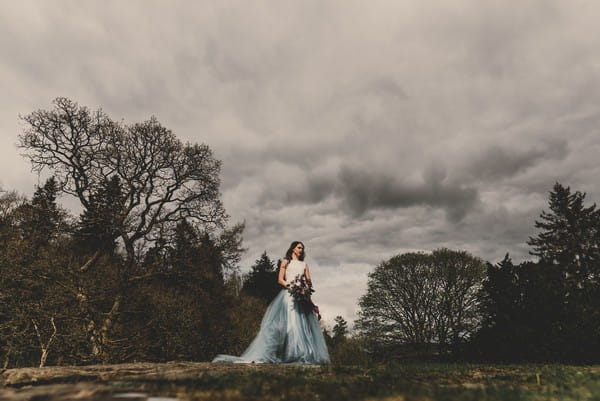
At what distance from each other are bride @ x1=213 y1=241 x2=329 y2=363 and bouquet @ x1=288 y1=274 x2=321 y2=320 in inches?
3.0

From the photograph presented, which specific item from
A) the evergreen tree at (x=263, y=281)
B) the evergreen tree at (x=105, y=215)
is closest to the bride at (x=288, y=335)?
the evergreen tree at (x=105, y=215)

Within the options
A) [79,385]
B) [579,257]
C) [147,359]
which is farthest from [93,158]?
[579,257]

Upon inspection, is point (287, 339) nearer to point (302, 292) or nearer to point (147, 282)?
point (302, 292)

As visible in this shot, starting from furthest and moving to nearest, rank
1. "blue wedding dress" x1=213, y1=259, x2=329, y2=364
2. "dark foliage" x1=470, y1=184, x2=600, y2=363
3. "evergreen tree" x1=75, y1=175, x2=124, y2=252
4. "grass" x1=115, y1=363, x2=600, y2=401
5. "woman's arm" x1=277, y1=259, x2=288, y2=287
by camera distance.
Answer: "evergreen tree" x1=75, y1=175, x2=124, y2=252 < "dark foliage" x1=470, y1=184, x2=600, y2=363 < "woman's arm" x1=277, y1=259, x2=288, y2=287 < "blue wedding dress" x1=213, y1=259, x2=329, y2=364 < "grass" x1=115, y1=363, x2=600, y2=401

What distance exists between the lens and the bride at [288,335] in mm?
8633

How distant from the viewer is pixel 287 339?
9000 mm

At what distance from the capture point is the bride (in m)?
8.63

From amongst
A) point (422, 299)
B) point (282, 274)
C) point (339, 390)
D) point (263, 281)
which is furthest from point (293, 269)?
point (263, 281)

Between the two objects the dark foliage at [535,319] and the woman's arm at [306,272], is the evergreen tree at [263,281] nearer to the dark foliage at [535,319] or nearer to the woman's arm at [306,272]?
the dark foliage at [535,319]

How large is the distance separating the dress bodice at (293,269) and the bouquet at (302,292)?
0.21 metres

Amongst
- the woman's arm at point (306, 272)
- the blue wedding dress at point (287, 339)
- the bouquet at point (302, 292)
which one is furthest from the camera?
the woman's arm at point (306, 272)

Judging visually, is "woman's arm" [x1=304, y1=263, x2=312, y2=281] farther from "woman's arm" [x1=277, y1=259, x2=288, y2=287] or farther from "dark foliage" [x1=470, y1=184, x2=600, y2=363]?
"dark foliage" [x1=470, y1=184, x2=600, y2=363]

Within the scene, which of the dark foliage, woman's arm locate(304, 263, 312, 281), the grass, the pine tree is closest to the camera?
the grass

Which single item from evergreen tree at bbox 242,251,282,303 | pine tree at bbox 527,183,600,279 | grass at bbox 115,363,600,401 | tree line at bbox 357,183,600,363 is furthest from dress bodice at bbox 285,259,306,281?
evergreen tree at bbox 242,251,282,303
